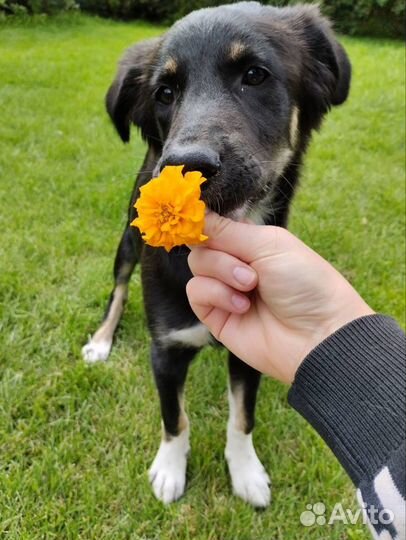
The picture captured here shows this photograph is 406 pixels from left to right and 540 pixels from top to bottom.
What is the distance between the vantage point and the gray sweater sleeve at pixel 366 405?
3.89ft

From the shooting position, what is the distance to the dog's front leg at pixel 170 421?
86.7 inches

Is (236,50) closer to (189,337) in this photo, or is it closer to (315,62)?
(315,62)

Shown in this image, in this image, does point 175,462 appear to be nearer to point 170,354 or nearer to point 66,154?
point 170,354

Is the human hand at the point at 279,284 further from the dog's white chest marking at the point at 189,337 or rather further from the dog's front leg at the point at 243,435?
the dog's front leg at the point at 243,435

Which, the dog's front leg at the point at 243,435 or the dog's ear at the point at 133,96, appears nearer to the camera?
the dog's front leg at the point at 243,435

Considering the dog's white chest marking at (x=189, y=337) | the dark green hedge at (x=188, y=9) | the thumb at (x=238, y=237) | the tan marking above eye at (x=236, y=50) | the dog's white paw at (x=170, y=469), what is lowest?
the dark green hedge at (x=188, y=9)

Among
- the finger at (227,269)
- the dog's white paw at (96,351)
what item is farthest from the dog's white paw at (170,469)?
the finger at (227,269)

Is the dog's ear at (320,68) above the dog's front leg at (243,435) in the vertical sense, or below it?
above

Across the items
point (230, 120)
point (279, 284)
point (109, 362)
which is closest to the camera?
point (279, 284)

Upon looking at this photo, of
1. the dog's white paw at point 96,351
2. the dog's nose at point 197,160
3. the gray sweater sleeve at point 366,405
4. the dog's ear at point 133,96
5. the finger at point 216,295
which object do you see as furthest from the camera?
the dog's white paw at point 96,351

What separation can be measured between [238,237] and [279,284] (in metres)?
0.17

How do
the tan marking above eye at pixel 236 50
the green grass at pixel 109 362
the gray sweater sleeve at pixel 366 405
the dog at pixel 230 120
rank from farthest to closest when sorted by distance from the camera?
the green grass at pixel 109 362, the tan marking above eye at pixel 236 50, the dog at pixel 230 120, the gray sweater sleeve at pixel 366 405

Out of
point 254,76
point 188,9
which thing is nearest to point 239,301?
point 254,76

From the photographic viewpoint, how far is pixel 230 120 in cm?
170
